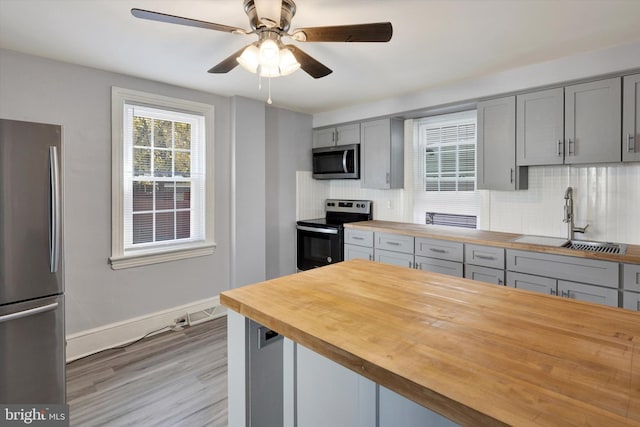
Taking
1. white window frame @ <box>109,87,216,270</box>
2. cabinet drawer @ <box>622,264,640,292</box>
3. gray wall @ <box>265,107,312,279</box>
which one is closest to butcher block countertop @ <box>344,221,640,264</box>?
cabinet drawer @ <box>622,264,640,292</box>

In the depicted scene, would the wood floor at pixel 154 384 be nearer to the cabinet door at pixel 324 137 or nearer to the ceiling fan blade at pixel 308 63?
the ceiling fan blade at pixel 308 63

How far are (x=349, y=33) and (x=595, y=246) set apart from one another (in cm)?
245

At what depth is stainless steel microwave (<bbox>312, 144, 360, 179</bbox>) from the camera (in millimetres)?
4020

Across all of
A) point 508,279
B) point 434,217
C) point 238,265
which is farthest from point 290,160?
point 508,279

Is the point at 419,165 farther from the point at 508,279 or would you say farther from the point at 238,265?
the point at 238,265

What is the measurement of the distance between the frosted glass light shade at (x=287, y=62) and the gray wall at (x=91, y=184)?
6.12 feet

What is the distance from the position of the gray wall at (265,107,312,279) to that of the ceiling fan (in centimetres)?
223

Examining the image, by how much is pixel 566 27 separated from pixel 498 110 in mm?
918

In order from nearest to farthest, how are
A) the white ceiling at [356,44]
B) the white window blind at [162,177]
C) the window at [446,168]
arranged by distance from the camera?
the white ceiling at [356,44]
the white window blind at [162,177]
the window at [446,168]

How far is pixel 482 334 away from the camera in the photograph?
1004mm

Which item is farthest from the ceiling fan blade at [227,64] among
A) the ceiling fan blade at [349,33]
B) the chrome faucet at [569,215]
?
the chrome faucet at [569,215]

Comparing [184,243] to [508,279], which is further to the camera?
[184,243]

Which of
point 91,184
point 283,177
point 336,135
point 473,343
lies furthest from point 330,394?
point 336,135

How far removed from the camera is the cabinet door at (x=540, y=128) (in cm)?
259
